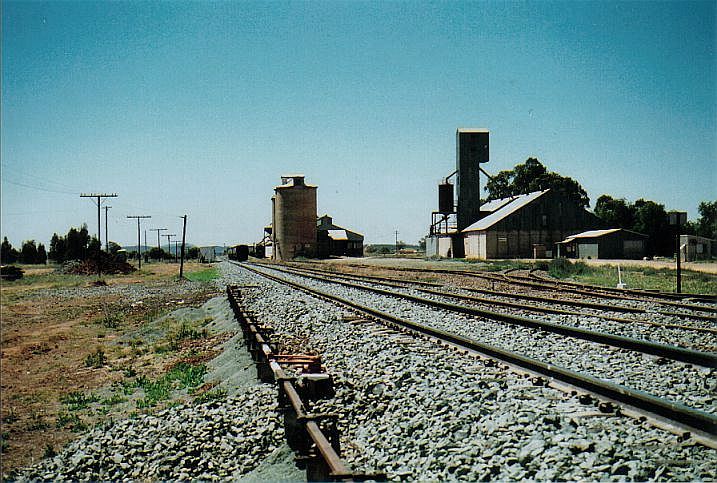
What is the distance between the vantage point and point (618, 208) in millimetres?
59188

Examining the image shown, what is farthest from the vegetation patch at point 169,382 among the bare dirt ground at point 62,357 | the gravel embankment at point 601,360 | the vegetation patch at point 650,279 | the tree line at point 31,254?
the tree line at point 31,254

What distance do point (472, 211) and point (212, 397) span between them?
4886cm

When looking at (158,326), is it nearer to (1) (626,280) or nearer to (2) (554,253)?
(1) (626,280)

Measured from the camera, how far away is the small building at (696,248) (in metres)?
41.0

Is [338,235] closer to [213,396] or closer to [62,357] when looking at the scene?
[62,357]

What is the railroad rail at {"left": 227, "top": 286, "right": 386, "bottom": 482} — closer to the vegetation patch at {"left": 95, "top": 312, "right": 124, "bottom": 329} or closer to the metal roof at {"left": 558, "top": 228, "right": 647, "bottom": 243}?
the vegetation patch at {"left": 95, "top": 312, "right": 124, "bottom": 329}

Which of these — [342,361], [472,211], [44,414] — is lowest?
[44,414]

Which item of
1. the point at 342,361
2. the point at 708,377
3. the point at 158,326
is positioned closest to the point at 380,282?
the point at 158,326

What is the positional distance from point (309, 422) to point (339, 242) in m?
71.7

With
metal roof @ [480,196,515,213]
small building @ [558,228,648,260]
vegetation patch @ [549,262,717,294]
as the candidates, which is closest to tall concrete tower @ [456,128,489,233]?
metal roof @ [480,196,515,213]

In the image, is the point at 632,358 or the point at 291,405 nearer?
the point at 291,405

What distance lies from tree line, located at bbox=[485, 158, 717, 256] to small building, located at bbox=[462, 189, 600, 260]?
1158 millimetres

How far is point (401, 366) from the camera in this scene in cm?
671

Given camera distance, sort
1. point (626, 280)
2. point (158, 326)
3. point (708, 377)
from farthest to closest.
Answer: point (626, 280) → point (158, 326) → point (708, 377)
